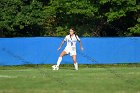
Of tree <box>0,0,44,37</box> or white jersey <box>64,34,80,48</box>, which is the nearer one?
white jersey <box>64,34,80,48</box>

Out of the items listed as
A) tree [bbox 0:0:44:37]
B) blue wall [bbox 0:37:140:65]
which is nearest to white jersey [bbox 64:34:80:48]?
blue wall [bbox 0:37:140:65]

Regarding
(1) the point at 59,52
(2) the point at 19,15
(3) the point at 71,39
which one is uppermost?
(2) the point at 19,15

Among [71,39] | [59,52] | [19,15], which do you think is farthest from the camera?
[19,15]

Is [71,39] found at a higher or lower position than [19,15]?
lower

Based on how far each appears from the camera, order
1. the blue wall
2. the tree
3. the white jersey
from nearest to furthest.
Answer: the white jersey
the blue wall
the tree

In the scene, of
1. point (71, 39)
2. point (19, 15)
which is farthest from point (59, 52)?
point (19, 15)

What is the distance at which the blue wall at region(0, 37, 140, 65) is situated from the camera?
83.6ft

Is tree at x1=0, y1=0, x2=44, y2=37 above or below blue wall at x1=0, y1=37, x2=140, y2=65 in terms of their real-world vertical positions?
above

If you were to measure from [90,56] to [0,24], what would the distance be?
363 inches

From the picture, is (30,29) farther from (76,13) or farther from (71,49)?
(71,49)

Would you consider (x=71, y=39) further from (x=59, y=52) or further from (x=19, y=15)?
(x=19, y=15)

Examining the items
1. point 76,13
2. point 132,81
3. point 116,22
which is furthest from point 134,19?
point 132,81

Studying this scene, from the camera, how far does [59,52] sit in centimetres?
2566

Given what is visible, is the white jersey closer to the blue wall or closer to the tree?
the blue wall
